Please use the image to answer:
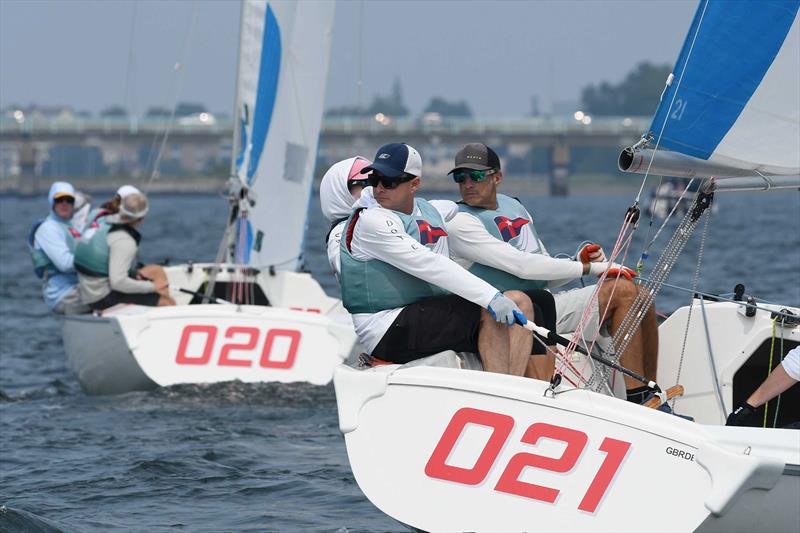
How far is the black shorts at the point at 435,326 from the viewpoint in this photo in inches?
206

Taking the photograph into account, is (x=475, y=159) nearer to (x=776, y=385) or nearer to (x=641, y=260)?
(x=641, y=260)

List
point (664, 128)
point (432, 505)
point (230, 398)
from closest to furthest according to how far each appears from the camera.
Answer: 1. point (432, 505)
2. point (664, 128)
3. point (230, 398)

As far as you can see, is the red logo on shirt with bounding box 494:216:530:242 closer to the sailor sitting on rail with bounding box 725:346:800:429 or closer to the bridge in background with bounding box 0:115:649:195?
the sailor sitting on rail with bounding box 725:346:800:429

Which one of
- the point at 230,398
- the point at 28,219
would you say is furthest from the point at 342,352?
the point at 28,219

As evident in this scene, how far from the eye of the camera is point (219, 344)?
8.88 meters

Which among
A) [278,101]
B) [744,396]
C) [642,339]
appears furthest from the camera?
[278,101]

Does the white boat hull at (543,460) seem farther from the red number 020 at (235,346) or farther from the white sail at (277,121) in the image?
the white sail at (277,121)

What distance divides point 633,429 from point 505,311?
0.64 metres

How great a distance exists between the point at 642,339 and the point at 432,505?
4.79 ft

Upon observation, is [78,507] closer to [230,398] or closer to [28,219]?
[230,398]

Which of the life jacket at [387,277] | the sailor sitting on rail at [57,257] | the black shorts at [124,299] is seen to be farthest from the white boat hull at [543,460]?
the sailor sitting on rail at [57,257]

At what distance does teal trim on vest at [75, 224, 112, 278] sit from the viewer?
9.46 m

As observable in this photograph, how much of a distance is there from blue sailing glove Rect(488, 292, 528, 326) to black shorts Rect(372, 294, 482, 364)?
0.85 ft

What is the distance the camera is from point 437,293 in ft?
17.5
